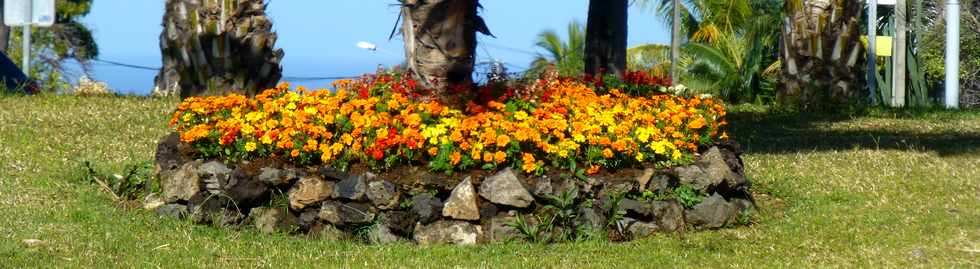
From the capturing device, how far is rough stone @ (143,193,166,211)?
1002 centimetres

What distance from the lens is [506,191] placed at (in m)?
8.91

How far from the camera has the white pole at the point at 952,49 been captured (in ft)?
65.0

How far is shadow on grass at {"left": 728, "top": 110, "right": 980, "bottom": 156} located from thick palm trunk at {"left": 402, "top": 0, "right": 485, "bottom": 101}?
4100 mm

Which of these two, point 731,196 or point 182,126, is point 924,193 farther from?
point 182,126

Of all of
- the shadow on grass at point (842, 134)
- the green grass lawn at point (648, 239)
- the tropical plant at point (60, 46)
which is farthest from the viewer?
the tropical plant at point (60, 46)

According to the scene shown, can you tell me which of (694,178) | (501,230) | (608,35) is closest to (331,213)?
(501,230)

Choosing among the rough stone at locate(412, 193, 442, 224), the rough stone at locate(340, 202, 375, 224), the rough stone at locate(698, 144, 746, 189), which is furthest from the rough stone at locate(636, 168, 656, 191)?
the rough stone at locate(340, 202, 375, 224)

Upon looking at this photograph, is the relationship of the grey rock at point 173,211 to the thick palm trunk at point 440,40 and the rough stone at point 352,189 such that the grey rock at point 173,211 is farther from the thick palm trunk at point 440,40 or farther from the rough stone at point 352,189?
the thick palm trunk at point 440,40

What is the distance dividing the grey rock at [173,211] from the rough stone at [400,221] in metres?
1.71

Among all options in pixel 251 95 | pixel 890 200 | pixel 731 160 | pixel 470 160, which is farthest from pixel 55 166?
pixel 890 200

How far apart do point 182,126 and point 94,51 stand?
29.7 metres

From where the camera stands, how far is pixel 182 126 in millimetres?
10641

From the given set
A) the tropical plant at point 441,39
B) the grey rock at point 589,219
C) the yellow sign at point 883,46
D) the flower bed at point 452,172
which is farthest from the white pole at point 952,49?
the grey rock at point 589,219

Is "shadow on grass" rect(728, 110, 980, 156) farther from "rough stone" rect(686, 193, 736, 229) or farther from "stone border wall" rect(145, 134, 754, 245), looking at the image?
"stone border wall" rect(145, 134, 754, 245)
